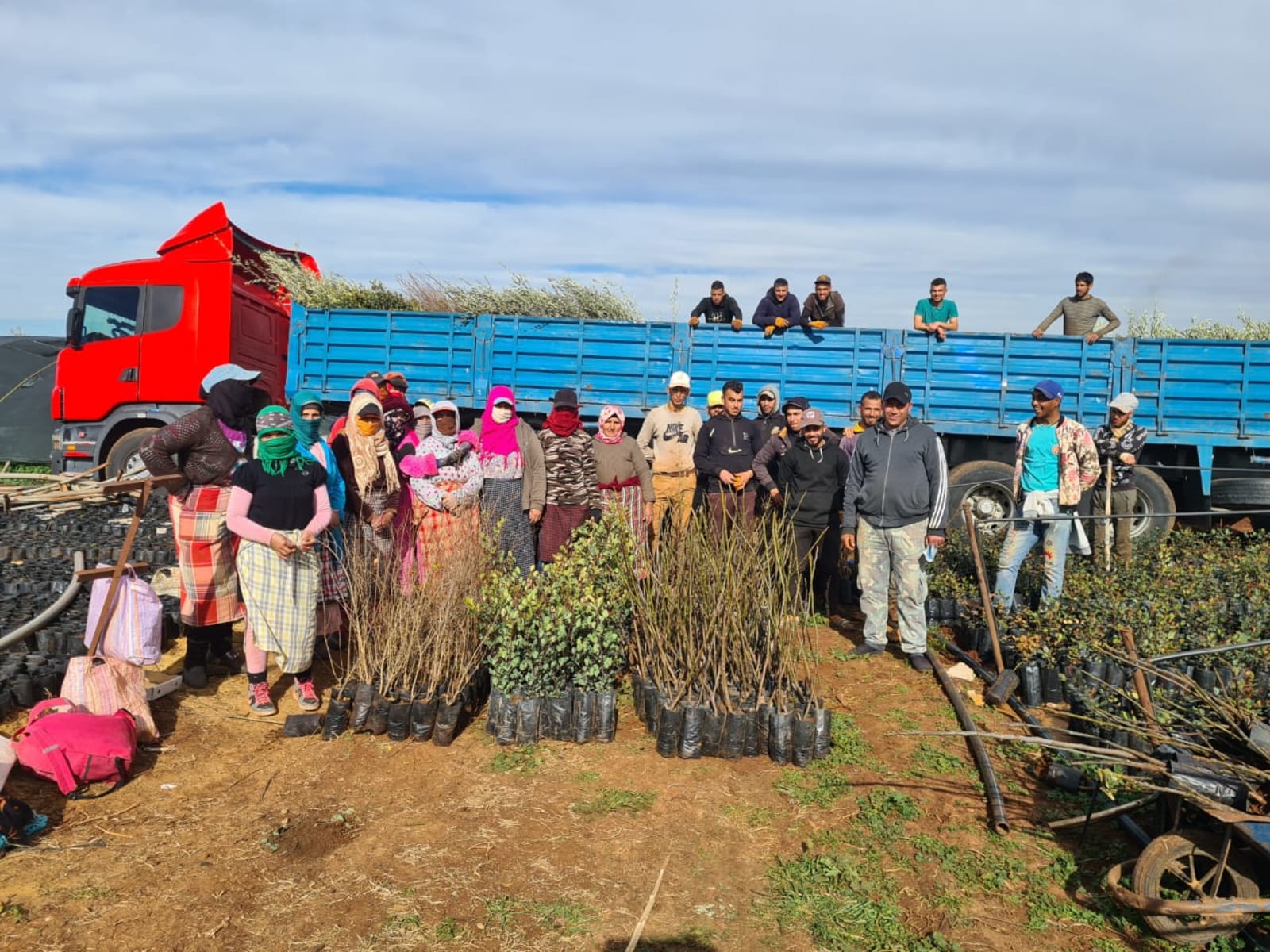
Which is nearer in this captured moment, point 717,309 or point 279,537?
point 279,537

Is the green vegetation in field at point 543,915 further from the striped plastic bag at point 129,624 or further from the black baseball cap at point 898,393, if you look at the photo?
the black baseball cap at point 898,393

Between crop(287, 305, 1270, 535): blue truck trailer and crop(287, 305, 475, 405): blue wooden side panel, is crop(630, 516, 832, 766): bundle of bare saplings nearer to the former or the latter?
crop(287, 305, 1270, 535): blue truck trailer

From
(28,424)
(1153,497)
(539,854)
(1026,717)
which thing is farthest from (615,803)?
(28,424)

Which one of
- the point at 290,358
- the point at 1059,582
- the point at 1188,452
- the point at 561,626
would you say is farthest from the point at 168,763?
the point at 1188,452

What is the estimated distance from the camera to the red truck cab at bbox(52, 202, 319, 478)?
358 inches

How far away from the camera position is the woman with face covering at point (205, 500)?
442cm

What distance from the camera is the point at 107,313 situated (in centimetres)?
926

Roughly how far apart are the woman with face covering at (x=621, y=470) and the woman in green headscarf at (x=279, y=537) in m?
1.95

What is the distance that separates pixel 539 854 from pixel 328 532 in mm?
2313

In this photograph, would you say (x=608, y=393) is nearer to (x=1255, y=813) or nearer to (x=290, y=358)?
(x=290, y=358)

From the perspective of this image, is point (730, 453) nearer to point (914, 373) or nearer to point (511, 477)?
point (511, 477)

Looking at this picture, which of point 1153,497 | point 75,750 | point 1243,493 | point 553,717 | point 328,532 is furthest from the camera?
point 1153,497

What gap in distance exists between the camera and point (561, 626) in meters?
4.04

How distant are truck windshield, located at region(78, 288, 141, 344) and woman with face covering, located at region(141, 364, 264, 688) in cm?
549
